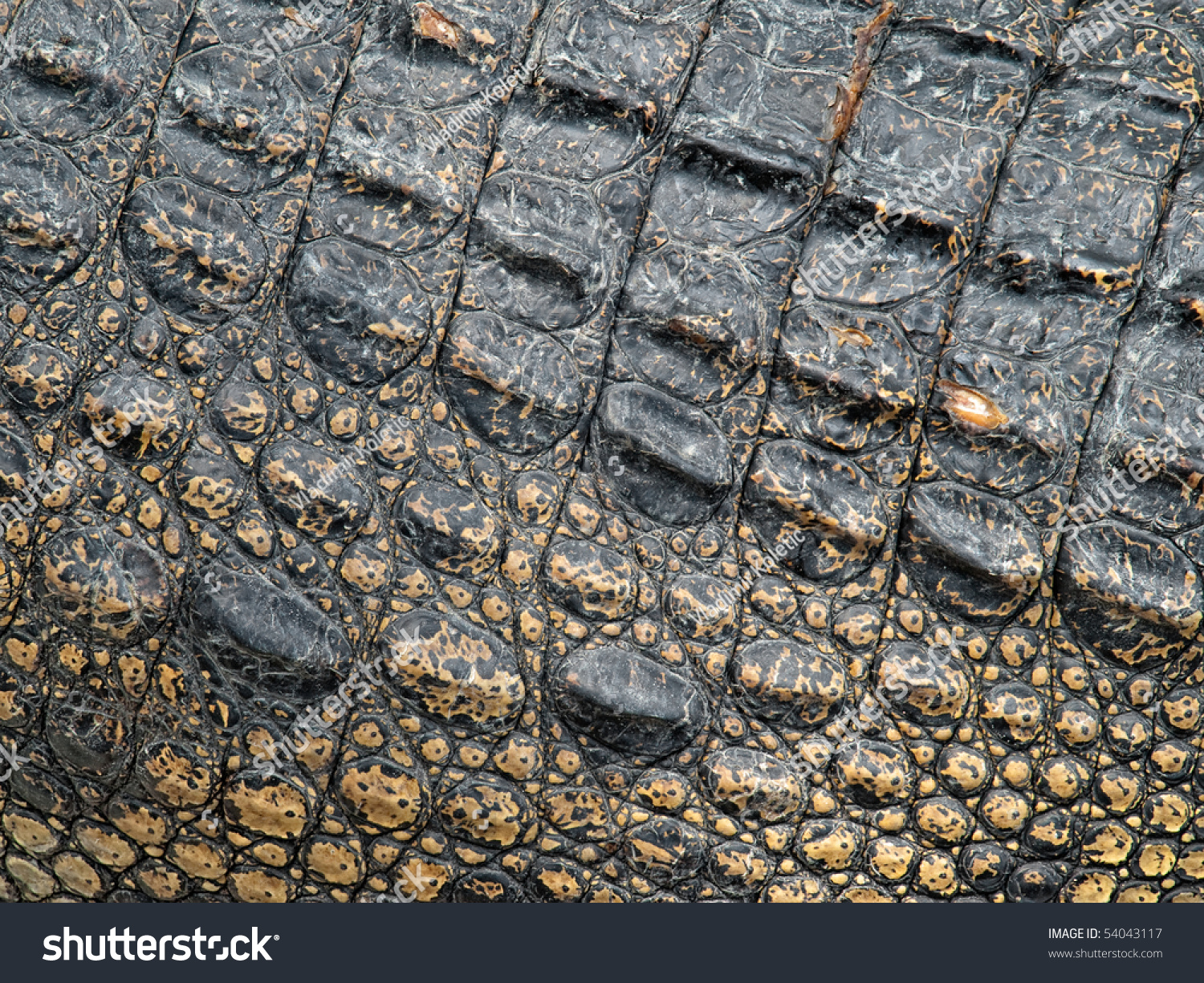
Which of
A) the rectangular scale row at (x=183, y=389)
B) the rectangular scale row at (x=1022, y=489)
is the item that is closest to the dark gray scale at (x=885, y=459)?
the rectangular scale row at (x=1022, y=489)

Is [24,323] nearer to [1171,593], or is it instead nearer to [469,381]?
[469,381]

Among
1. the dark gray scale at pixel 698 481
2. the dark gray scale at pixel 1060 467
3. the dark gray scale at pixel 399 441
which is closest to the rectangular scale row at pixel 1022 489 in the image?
the dark gray scale at pixel 1060 467

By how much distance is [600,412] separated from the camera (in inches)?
80.3

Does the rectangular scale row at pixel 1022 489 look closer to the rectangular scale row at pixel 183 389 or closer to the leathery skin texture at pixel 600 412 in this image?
the leathery skin texture at pixel 600 412

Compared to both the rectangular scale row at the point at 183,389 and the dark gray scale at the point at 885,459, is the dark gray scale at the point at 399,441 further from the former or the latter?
the dark gray scale at the point at 885,459

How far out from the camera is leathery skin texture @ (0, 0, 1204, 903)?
2041 mm

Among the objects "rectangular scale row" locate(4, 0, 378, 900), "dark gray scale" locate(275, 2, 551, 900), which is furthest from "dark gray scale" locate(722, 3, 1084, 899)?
"rectangular scale row" locate(4, 0, 378, 900)

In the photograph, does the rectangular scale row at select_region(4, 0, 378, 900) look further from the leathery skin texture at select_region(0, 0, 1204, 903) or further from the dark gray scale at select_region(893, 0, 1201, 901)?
the dark gray scale at select_region(893, 0, 1201, 901)

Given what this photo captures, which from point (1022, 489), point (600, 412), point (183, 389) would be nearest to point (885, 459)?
point (1022, 489)

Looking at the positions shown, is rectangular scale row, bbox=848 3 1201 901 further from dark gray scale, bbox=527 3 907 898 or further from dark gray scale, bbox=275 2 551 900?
dark gray scale, bbox=275 2 551 900

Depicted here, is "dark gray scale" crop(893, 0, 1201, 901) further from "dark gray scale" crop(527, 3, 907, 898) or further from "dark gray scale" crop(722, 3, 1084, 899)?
"dark gray scale" crop(527, 3, 907, 898)

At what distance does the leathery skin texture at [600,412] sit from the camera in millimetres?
2041

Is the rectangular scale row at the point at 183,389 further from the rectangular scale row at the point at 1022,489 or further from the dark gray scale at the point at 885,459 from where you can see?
the rectangular scale row at the point at 1022,489

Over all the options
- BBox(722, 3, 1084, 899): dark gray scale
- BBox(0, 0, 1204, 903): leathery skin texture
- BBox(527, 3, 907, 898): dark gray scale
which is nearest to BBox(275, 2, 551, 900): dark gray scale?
BBox(0, 0, 1204, 903): leathery skin texture
